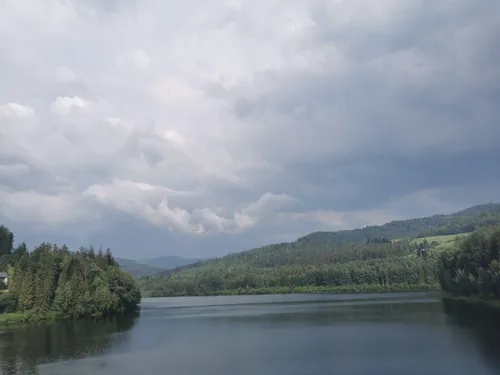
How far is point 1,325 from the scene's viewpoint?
300ft

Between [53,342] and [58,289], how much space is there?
40.5 meters

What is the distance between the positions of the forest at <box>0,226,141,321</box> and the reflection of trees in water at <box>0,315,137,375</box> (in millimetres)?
8800

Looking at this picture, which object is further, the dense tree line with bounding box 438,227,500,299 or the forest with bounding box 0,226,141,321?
the forest with bounding box 0,226,141,321

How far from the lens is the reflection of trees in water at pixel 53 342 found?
167ft

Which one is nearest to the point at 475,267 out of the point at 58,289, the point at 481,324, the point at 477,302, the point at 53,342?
the point at 477,302

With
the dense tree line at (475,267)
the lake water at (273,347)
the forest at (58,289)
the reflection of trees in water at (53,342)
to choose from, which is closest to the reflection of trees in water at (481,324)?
the lake water at (273,347)

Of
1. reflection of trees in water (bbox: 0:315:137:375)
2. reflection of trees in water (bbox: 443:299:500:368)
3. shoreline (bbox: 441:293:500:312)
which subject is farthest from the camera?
shoreline (bbox: 441:293:500:312)

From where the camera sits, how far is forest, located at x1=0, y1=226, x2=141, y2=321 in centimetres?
10100

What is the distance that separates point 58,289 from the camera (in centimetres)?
10338

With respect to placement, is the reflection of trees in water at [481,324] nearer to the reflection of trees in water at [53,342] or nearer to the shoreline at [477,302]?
the shoreline at [477,302]

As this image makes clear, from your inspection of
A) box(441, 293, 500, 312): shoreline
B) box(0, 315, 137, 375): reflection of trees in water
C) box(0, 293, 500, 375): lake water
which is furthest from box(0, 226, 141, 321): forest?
box(441, 293, 500, 312): shoreline

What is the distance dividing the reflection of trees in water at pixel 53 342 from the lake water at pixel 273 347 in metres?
0.11

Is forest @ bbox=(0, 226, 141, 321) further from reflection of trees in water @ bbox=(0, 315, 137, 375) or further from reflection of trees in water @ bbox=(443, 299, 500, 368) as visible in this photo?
reflection of trees in water @ bbox=(443, 299, 500, 368)

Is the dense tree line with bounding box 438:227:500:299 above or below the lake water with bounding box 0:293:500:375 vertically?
above
